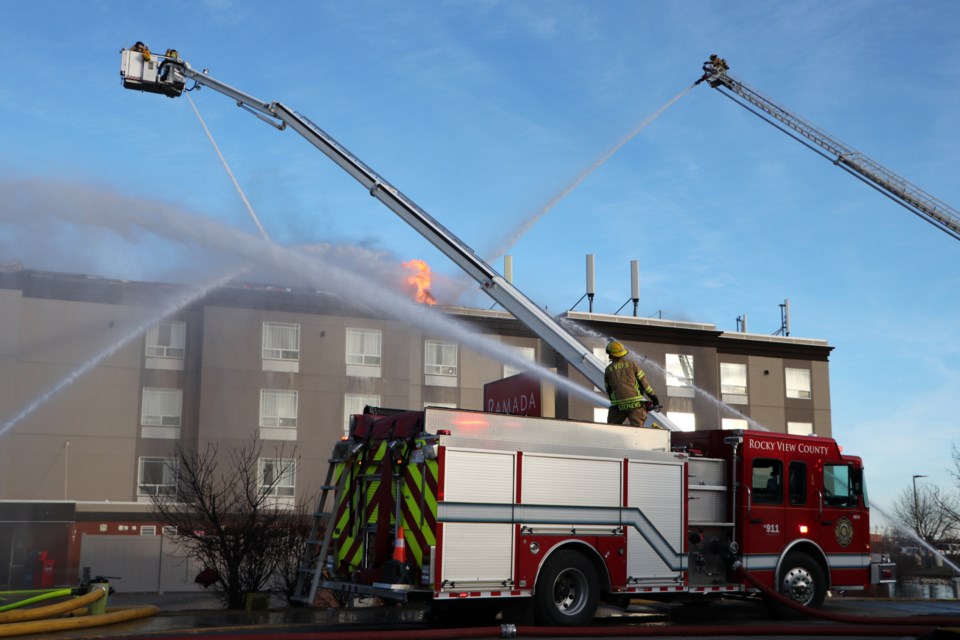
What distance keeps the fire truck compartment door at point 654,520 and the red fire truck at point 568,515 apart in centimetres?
2

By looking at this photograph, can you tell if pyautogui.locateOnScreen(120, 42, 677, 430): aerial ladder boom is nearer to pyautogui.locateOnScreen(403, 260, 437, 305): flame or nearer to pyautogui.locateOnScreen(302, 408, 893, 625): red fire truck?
pyautogui.locateOnScreen(302, 408, 893, 625): red fire truck

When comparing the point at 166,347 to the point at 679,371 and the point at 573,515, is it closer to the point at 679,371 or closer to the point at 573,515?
the point at 679,371

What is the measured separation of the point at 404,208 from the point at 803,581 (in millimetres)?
9136

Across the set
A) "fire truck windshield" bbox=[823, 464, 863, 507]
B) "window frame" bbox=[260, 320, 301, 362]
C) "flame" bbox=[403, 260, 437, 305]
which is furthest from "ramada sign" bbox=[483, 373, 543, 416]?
"window frame" bbox=[260, 320, 301, 362]

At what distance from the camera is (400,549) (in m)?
11.1

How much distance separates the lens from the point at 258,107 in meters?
18.3

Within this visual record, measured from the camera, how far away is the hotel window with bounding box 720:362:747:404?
165 feet

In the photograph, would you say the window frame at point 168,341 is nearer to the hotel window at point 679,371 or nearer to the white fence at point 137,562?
the white fence at point 137,562

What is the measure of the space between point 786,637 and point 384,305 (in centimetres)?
1236

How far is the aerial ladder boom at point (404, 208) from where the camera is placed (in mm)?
17500

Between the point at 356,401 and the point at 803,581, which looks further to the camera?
the point at 356,401

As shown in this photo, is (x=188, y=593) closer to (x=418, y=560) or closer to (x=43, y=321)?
(x=43, y=321)

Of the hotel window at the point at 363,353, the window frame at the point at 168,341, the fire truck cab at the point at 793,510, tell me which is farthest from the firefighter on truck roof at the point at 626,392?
the window frame at the point at 168,341

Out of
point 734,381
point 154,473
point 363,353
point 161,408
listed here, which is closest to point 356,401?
point 363,353
